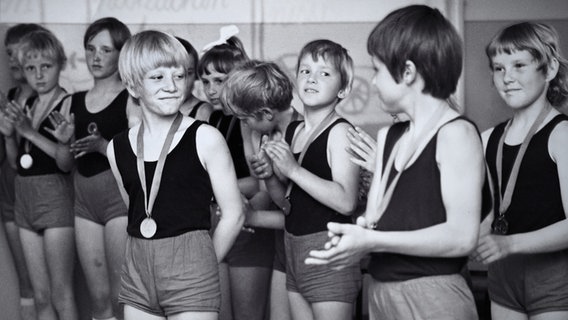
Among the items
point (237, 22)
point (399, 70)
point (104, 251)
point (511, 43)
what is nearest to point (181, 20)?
point (237, 22)

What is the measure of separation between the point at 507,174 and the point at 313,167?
0.85m

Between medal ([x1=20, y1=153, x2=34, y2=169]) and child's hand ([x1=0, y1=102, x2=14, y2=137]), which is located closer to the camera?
medal ([x1=20, y1=153, x2=34, y2=169])

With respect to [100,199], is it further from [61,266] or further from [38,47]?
[38,47]

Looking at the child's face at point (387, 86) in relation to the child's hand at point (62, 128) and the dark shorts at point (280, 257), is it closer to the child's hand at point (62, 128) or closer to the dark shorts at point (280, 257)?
the dark shorts at point (280, 257)

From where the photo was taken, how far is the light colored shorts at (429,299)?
8.43ft

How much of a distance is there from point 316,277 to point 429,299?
3.35 ft

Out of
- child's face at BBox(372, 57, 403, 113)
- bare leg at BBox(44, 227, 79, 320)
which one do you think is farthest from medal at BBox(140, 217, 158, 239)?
bare leg at BBox(44, 227, 79, 320)

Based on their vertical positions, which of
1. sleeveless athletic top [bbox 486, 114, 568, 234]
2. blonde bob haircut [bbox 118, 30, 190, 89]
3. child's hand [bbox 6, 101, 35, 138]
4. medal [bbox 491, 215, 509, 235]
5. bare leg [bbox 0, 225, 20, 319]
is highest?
blonde bob haircut [bbox 118, 30, 190, 89]

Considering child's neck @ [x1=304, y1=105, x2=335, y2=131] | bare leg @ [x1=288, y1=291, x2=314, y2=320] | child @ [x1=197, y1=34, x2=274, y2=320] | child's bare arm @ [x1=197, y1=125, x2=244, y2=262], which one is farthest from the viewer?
child @ [x1=197, y1=34, x2=274, y2=320]

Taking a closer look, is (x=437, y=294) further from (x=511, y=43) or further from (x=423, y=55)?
(x=511, y=43)

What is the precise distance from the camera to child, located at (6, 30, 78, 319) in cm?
490

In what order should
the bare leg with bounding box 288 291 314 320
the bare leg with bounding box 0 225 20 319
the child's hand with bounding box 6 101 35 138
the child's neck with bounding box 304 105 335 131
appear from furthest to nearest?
the bare leg with bounding box 0 225 20 319
the child's hand with bounding box 6 101 35 138
the child's neck with bounding box 304 105 335 131
the bare leg with bounding box 288 291 314 320

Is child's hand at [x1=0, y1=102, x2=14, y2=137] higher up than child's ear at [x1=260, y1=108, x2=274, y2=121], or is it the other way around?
child's ear at [x1=260, y1=108, x2=274, y2=121]

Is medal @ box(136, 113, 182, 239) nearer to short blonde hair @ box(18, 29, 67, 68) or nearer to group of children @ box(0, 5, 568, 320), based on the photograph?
group of children @ box(0, 5, 568, 320)
